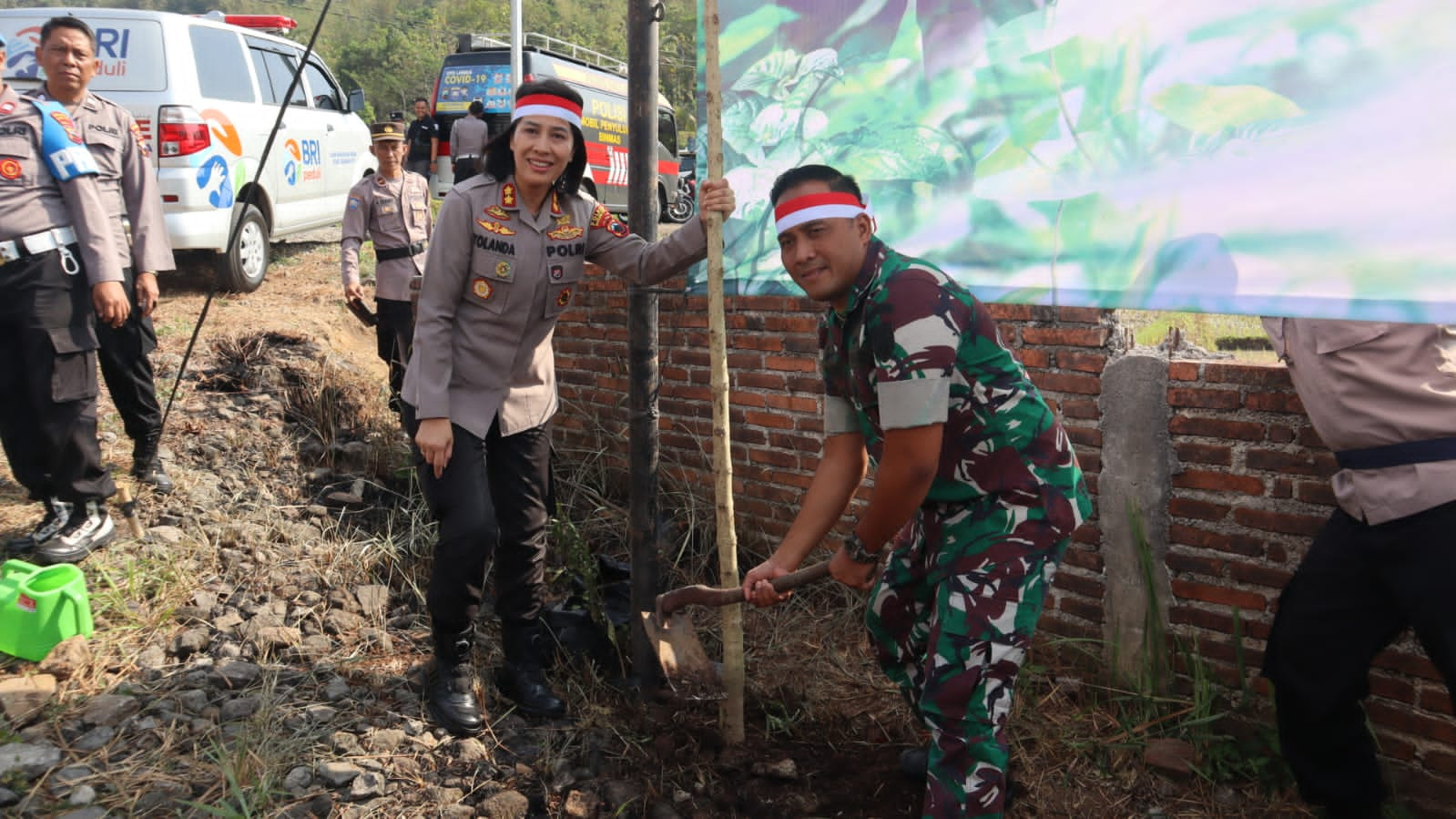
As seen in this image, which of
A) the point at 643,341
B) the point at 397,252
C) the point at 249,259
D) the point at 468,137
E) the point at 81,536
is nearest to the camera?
the point at 643,341

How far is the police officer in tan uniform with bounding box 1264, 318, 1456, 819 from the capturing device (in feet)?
6.48

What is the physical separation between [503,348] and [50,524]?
2087 mm

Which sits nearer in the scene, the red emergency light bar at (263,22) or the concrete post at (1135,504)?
the concrete post at (1135,504)

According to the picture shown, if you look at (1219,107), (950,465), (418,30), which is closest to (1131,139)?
(1219,107)

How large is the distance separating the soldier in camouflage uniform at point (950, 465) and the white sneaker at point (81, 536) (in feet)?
8.93

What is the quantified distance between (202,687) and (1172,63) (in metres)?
3.23

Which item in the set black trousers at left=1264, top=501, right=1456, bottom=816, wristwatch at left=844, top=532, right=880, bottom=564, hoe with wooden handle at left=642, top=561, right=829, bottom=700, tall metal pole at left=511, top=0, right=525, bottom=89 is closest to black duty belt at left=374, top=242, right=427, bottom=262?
hoe with wooden handle at left=642, top=561, right=829, bottom=700

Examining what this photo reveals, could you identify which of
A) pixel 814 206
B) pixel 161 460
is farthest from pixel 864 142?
pixel 161 460

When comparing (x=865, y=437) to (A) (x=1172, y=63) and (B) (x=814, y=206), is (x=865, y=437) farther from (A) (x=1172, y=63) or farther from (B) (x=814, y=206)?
(A) (x=1172, y=63)

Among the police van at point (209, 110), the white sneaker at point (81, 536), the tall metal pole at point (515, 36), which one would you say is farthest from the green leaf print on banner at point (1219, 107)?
the tall metal pole at point (515, 36)

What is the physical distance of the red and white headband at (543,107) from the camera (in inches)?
102

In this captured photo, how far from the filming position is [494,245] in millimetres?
2670

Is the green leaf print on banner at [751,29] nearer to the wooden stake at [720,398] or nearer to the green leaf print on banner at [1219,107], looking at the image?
the wooden stake at [720,398]

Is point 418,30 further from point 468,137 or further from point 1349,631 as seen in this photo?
point 1349,631
